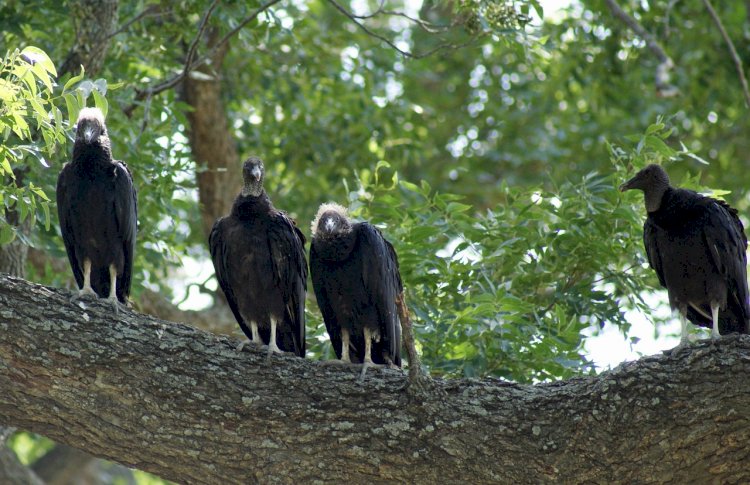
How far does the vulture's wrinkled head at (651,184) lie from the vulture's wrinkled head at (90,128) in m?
2.66

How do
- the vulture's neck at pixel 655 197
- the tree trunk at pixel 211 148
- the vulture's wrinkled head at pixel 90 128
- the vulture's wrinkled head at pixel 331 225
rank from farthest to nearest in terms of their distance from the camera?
1. the tree trunk at pixel 211 148
2. the vulture's wrinkled head at pixel 331 225
3. the vulture's wrinkled head at pixel 90 128
4. the vulture's neck at pixel 655 197

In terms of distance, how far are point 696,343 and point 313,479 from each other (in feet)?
5.06

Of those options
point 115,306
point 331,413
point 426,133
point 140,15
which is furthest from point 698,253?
point 426,133

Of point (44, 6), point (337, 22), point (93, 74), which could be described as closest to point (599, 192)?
point (93, 74)

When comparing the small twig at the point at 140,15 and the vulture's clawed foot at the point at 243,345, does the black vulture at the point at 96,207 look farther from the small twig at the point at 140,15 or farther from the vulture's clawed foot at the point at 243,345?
the small twig at the point at 140,15

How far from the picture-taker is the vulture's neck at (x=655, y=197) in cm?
473

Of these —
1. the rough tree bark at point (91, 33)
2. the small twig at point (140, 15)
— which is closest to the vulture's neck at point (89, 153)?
the rough tree bark at point (91, 33)

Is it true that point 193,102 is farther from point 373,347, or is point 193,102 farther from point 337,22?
point 373,347

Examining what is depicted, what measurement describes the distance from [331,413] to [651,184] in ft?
6.58

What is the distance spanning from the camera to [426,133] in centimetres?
1052

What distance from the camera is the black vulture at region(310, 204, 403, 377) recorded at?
16.3ft

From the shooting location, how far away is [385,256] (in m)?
4.97

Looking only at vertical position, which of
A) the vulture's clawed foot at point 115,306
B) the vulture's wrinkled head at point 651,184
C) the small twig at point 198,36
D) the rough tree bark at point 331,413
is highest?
the small twig at point 198,36

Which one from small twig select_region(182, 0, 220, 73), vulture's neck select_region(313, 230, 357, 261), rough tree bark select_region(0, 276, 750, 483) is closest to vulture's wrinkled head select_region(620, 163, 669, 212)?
rough tree bark select_region(0, 276, 750, 483)
